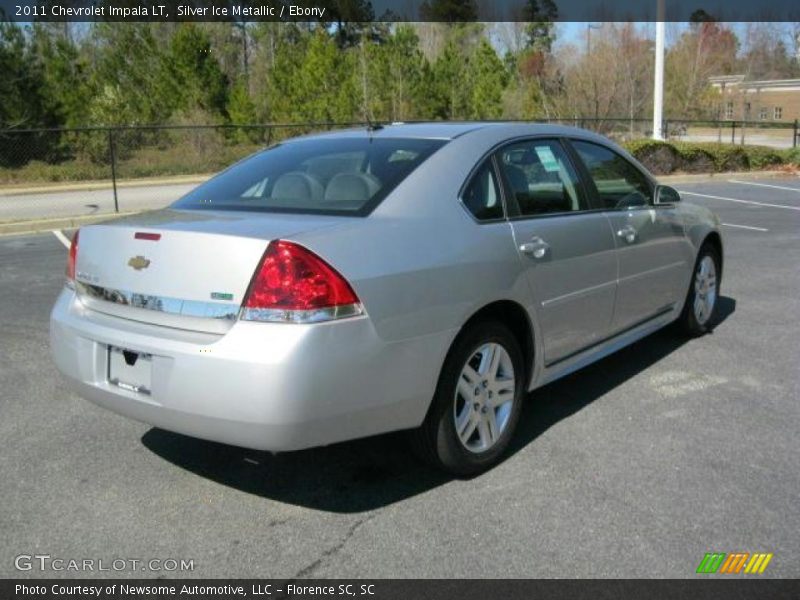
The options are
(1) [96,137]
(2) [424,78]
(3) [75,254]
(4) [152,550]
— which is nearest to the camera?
(4) [152,550]

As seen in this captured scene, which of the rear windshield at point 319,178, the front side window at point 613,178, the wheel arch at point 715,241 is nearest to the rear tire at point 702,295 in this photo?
the wheel arch at point 715,241

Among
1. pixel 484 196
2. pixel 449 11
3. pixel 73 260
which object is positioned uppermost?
pixel 449 11

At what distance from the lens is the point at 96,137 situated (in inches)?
1088

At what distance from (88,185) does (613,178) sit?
23670mm

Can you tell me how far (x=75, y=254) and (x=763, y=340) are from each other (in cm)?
485

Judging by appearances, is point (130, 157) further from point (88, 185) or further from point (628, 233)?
point (628, 233)

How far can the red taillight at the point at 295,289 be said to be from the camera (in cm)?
296

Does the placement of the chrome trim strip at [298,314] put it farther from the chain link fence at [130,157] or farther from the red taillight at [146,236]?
the chain link fence at [130,157]

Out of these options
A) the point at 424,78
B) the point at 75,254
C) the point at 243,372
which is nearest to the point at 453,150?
the point at 243,372

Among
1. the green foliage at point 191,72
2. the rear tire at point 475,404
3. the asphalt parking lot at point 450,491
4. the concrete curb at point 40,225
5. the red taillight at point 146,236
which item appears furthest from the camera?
the green foliage at point 191,72

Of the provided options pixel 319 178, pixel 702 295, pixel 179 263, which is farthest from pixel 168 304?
pixel 702 295

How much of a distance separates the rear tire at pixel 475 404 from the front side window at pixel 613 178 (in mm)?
1340

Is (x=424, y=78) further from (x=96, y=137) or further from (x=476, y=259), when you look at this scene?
(x=476, y=259)

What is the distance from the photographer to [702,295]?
5.99 meters
